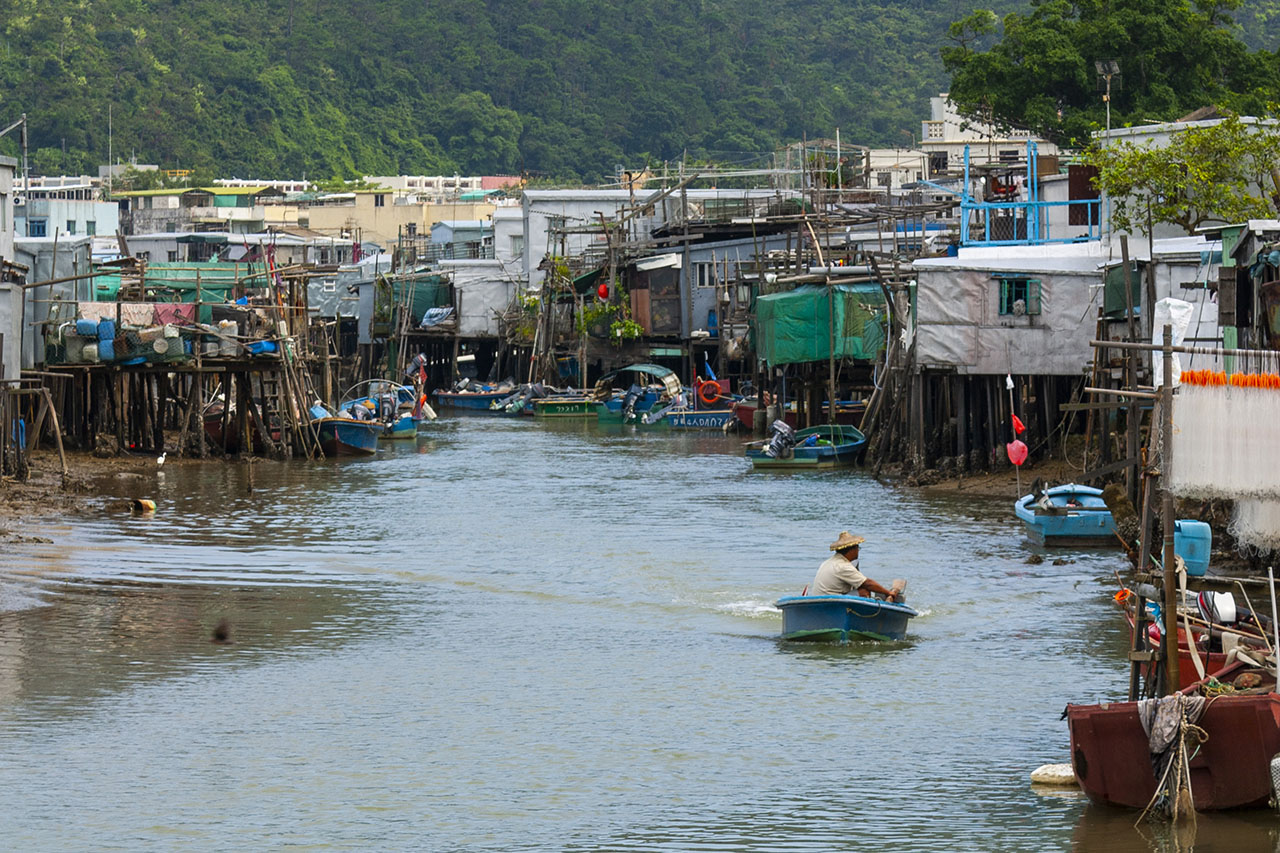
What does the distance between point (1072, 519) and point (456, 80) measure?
109536 millimetres

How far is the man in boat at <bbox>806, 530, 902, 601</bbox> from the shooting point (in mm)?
19125

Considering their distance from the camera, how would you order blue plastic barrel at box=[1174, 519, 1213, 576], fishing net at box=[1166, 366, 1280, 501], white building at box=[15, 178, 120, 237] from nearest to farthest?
fishing net at box=[1166, 366, 1280, 501] → blue plastic barrel at box=[1174, 519, 1213, 576] → white building at box=[15, 178, 120, 237]

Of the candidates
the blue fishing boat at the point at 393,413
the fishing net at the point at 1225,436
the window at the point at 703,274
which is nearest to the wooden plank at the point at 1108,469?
the fishing net at the point at 1225,436

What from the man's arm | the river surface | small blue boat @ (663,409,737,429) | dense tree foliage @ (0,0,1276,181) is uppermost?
dense tree foliage @ (0,0,1276,181)

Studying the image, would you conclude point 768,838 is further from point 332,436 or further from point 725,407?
point 725,407

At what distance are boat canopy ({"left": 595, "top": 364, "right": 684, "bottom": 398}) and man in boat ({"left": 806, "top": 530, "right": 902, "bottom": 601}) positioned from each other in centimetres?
3623

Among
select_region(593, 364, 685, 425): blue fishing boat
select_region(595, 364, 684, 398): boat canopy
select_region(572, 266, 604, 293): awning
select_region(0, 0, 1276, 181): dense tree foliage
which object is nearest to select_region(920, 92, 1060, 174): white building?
select_region(595, 364, 684, 398): boat canopy

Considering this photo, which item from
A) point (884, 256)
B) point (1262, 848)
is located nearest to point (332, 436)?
point (884, 256)

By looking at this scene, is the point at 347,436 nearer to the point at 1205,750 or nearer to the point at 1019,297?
the point at 1019,297

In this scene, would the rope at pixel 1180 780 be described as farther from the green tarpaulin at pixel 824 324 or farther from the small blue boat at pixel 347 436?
the small blue boat at pixel 347 436

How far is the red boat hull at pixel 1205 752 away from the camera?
12680 millimetres

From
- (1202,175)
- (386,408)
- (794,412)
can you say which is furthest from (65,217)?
(1202,175)

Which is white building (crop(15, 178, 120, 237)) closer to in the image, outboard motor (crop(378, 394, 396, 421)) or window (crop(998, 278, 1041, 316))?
outboard motor (crop(378, 394, 396, 421))

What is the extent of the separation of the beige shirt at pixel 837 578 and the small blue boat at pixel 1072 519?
7.29 m
